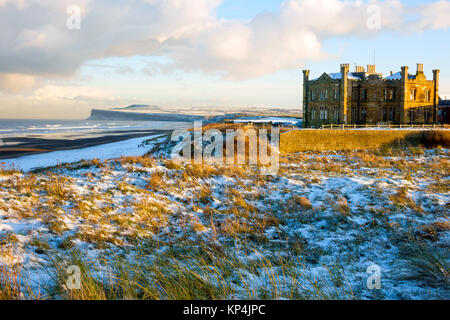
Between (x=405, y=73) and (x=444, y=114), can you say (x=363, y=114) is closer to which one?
(x=405, y=73)

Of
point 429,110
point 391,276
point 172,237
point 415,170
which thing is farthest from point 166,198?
point 429,110

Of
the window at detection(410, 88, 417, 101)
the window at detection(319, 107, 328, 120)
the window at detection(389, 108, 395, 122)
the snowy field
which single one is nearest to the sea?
the window at detection(319, 107, 328, 120)

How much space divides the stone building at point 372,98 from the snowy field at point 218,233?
23.4m

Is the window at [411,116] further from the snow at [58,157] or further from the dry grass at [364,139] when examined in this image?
the snow at [58,157]

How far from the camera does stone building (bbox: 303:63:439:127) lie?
3834 cm

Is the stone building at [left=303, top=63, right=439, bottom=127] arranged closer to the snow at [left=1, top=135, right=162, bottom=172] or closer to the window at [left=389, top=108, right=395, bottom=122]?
the window at [left=389, top=108, right=395, bottom=122]

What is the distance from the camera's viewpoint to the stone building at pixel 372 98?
126ft

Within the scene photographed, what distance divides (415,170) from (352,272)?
49.4 ft

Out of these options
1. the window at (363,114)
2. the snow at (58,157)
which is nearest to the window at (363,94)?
the window at (363,114)

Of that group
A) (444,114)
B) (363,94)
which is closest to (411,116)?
(363,94)

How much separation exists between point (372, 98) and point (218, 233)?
37.6m

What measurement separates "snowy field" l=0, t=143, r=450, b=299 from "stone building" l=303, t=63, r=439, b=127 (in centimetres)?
2344
